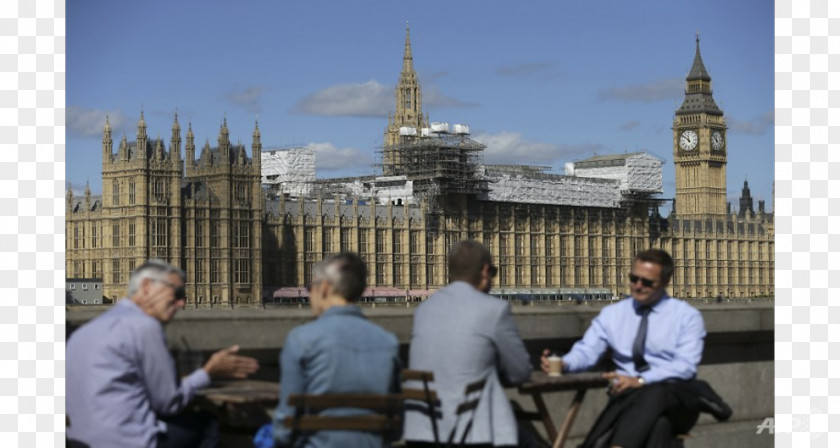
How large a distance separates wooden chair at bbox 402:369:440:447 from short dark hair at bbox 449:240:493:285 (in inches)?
21.4

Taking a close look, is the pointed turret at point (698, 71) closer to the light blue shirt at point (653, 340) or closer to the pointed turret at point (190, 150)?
the pointed turret at point (190, 150)

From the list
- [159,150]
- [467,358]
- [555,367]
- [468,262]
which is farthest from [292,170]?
[467,358]

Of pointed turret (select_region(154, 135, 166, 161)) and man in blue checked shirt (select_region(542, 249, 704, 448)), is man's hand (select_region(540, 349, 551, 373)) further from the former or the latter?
pointed turret (select_region(154, 135, 166, 161))

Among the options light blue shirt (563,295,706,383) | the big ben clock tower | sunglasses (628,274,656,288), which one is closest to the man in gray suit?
light blue shirt (563,295,706,383)

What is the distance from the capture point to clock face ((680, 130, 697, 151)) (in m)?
126

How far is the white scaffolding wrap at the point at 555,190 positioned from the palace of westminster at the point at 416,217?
9 cm

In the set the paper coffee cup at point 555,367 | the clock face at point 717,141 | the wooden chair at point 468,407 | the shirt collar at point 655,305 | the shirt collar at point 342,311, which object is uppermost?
the clock face at point 717,141

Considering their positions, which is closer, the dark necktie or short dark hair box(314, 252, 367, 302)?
short dark hair box(314, 252, 367, 302)

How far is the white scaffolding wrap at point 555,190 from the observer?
92375 millimetres

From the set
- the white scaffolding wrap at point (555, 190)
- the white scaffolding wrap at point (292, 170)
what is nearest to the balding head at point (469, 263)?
the white scaffolding wrap at point (555, 190)

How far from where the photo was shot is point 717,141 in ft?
415

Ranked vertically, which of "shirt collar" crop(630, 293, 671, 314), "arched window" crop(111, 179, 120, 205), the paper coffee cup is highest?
"arched window" crop(111, 179, 120, 205)

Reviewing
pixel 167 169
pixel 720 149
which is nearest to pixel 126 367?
pixel 167 169

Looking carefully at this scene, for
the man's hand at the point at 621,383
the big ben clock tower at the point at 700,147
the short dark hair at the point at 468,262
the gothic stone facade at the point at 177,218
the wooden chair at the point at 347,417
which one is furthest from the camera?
the big ben clock tower at the point at 700,147
